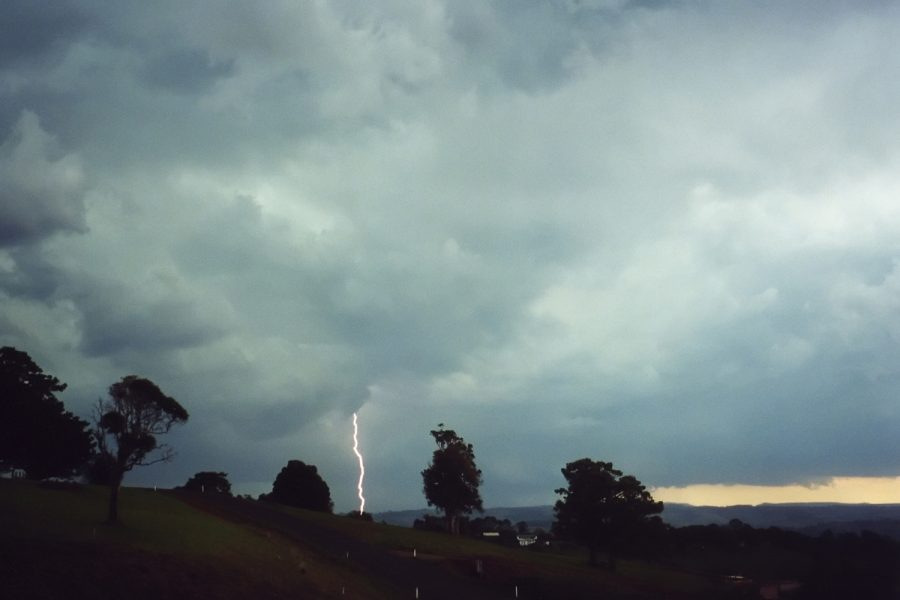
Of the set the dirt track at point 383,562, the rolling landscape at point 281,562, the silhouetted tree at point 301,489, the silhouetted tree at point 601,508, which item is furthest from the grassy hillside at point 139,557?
the silhouetted tree at point 301,489

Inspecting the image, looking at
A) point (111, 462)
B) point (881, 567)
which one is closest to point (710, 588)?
point (881, 567)

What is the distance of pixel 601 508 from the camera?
90.9 meters

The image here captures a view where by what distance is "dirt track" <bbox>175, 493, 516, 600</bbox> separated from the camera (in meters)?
52.0

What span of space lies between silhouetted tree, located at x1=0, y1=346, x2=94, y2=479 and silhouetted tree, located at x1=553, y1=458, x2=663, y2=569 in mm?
57055

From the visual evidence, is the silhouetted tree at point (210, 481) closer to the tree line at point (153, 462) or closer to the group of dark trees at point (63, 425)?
the tree line at point (153, 462)

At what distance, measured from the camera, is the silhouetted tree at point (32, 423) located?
73.7 metres

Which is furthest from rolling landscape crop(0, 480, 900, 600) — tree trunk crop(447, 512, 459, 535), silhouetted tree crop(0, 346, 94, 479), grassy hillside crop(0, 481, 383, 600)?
tree trunk crop(447, 512, 459, 535)

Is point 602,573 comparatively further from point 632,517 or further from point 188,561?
point 188,561

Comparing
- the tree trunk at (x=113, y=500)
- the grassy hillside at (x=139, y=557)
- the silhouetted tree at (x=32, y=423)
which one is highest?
the silhouetted tree at (x=32, y=423)

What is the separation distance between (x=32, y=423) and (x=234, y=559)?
39.3m

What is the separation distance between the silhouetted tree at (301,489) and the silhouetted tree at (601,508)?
43.0 m

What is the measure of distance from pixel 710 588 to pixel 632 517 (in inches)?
878

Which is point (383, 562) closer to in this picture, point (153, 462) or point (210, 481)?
point (153, 462)

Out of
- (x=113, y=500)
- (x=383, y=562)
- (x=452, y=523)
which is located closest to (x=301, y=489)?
(x=452, y=523)
